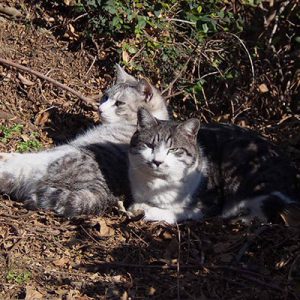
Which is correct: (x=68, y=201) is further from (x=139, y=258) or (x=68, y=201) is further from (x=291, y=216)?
(x=291, y=216)

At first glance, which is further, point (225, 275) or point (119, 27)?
point (119, 27)

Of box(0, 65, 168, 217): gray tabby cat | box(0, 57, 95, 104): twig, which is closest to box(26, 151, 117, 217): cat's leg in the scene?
box(0, 65, 168, 217): gray tabby cat

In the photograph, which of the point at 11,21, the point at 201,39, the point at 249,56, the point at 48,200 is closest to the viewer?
the point at 48,200

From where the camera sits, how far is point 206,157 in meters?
5.25

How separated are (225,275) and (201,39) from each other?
3536mm

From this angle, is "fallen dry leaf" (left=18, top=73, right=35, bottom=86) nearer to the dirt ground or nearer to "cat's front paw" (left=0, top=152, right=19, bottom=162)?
"cat's front paw" (left=0, top=152, right=19, bottom=162)

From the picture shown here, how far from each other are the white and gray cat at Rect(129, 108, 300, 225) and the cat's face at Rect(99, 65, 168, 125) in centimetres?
89

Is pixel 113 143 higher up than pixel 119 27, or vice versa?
pixel 119 27

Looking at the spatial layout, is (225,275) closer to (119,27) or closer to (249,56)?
(249,56)

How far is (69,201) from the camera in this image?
472 cm

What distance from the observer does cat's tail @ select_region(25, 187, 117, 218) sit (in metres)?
4.71

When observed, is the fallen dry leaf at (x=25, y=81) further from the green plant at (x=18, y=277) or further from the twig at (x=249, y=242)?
the twig at (x=249, y=242)

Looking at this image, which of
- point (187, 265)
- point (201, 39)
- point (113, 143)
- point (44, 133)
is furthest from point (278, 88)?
point (187, 265)

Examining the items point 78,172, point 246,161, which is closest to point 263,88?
point 246,161
